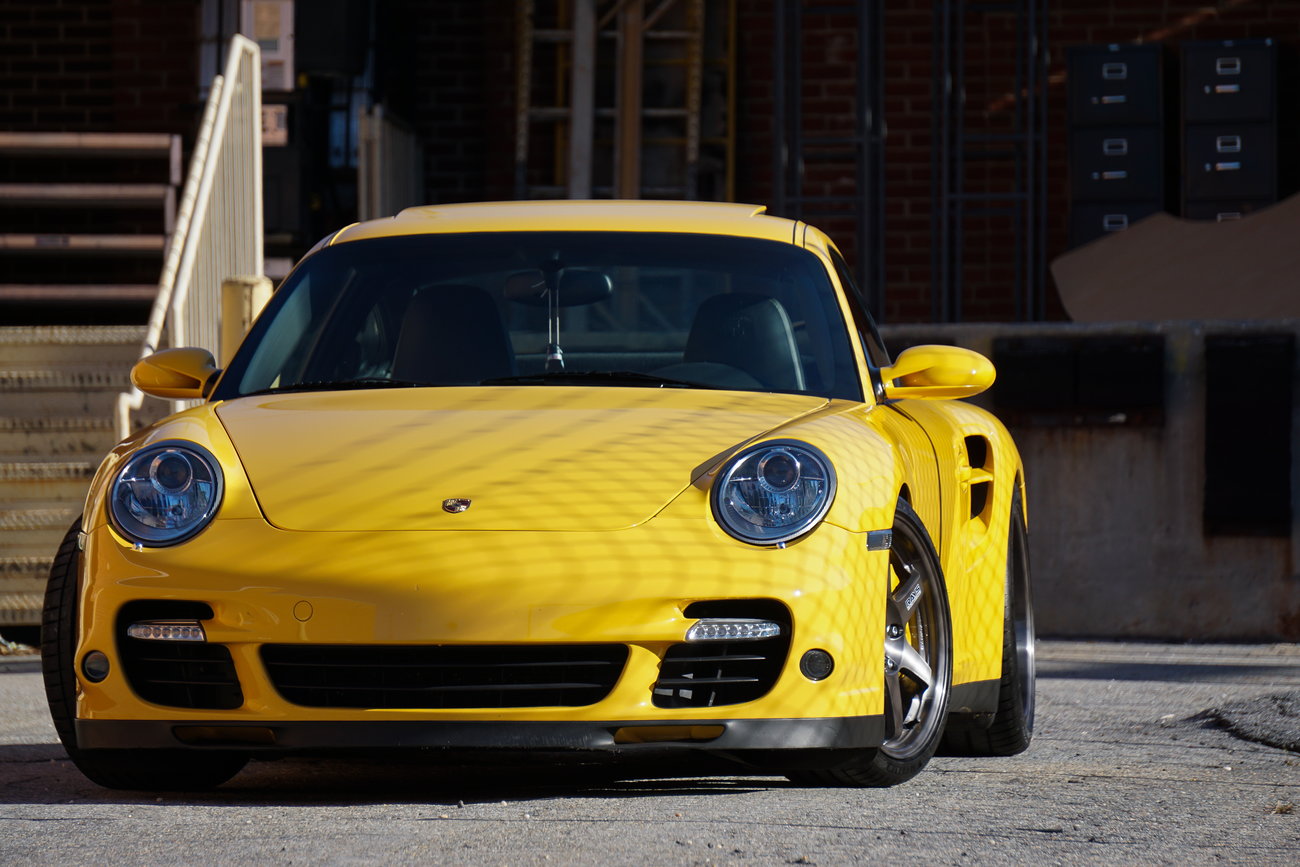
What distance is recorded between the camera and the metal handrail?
32.8ft

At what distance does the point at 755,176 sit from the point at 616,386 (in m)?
9.60

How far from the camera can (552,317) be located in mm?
5336

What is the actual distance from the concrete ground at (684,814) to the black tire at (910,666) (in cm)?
6

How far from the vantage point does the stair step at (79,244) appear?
500 inches

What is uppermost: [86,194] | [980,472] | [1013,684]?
[86,194]

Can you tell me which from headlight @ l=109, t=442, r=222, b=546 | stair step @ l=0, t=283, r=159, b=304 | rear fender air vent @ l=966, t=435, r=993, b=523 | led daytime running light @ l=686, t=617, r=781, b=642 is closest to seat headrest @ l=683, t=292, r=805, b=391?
rear fender air vent @ l=966, t=435, r=993, b=523

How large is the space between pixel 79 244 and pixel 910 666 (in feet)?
30.1

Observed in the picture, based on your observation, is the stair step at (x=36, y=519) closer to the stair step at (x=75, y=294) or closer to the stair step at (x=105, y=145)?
the stair step at (x=75, y=294)

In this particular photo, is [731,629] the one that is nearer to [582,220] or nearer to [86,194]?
[582,220]

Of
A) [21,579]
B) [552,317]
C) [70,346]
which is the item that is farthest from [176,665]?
[70,346]

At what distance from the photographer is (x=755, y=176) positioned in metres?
14.4

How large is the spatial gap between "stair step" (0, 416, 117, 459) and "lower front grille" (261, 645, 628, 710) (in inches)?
229

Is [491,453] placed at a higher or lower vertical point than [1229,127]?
lower

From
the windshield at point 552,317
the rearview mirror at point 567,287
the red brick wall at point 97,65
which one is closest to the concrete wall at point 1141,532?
the windshield at point 552,317
